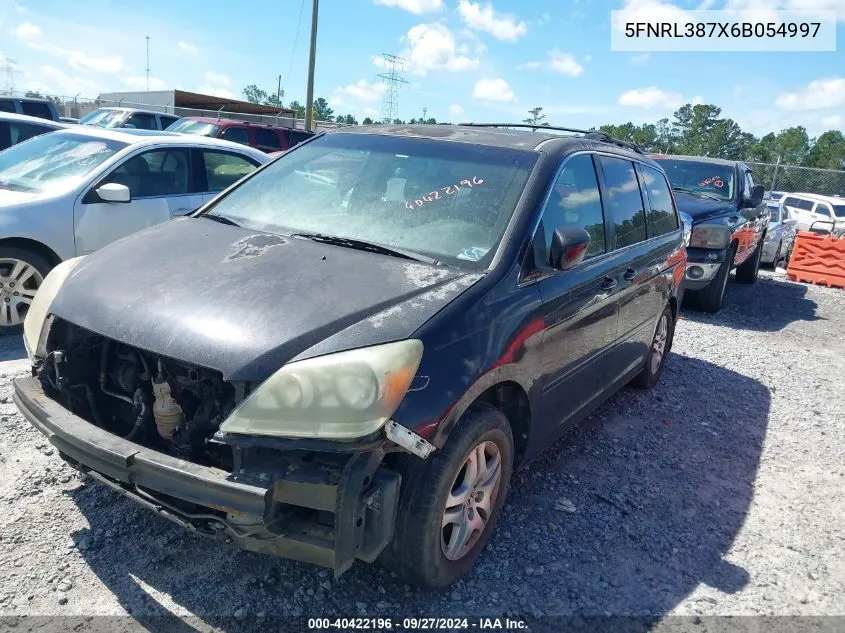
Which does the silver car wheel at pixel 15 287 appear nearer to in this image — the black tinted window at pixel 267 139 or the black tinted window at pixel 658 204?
the black tinted window at pixel 658 204

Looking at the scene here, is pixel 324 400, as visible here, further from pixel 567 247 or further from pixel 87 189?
pixel 87 189

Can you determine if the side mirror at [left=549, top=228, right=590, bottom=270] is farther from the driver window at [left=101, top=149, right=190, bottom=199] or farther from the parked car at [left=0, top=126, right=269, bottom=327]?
the driver window at [left=101, top=149, right=190, bottom=199]

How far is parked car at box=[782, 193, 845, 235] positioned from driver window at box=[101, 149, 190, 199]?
57.1 ft

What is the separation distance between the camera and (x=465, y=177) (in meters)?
3.34

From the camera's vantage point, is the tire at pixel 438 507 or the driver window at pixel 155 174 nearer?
the tire at pixel 438 507

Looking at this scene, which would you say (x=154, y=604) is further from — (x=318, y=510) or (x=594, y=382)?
(x=594, y=382)

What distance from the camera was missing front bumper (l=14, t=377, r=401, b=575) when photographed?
213cm

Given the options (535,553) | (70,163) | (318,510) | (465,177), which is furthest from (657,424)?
(70,163)

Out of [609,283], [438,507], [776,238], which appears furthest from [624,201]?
[776,238]

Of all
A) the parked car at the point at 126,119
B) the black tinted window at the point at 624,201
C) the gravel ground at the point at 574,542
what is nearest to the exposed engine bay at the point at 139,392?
the gravel ground at the point at 574,542

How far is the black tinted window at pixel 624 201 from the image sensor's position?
4.03 m

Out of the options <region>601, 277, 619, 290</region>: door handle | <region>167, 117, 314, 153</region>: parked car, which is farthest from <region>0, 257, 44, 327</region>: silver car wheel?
<region>167, 117, 314, 153</region>: parked car

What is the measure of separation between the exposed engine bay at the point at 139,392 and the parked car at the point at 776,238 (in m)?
12.4

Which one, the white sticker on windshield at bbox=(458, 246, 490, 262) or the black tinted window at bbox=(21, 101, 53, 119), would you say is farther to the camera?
the black tinted window at bbox=(21, 101, 53, 119)
